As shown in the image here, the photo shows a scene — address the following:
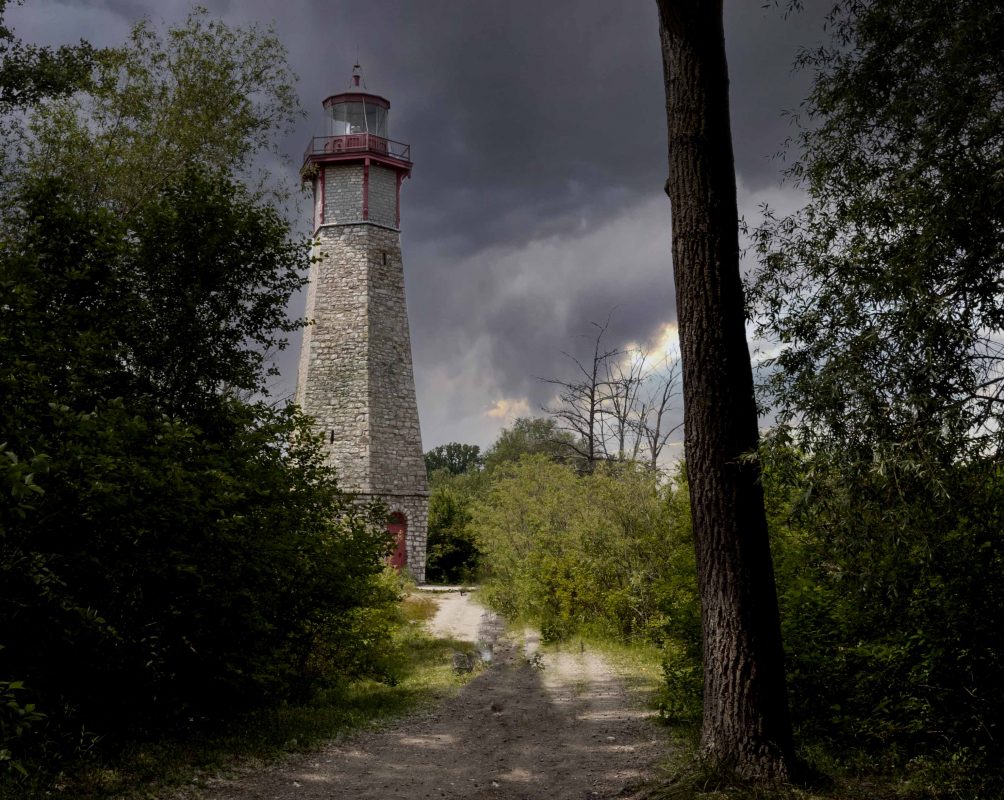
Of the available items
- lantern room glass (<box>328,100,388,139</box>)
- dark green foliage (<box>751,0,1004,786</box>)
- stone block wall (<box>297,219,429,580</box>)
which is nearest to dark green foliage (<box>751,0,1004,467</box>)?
dark green foliage (<box>751,0,1004,786</box>)

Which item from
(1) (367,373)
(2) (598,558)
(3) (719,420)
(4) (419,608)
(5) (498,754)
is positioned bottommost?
(5) (498,754)

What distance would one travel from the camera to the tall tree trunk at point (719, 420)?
5340mm

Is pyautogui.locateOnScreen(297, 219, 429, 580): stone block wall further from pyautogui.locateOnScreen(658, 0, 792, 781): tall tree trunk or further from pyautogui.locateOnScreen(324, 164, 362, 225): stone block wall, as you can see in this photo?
pyautogui.locateOnScreen(658, 0, 792, 781): tall tree trunk

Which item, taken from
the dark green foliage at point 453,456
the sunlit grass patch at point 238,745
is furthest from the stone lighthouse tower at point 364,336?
the dark green foliage at point 453,456

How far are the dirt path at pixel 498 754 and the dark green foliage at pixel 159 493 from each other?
4.03 feet

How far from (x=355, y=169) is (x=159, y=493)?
23.2 meters

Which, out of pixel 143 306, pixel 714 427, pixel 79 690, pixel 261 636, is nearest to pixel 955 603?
pixel 714 427

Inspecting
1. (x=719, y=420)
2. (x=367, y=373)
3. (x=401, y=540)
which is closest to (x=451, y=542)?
(x=401, y=540)

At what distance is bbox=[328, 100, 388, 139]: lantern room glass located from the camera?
2850 centimetres

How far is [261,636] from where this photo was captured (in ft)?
25.1

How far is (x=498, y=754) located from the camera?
7516 mm

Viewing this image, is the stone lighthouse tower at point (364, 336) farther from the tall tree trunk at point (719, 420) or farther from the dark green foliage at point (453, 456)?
the dark green foliage at point (453, 456)

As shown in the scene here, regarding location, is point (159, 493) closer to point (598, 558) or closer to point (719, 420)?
point (719, 420)

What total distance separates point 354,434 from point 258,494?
695 inches
